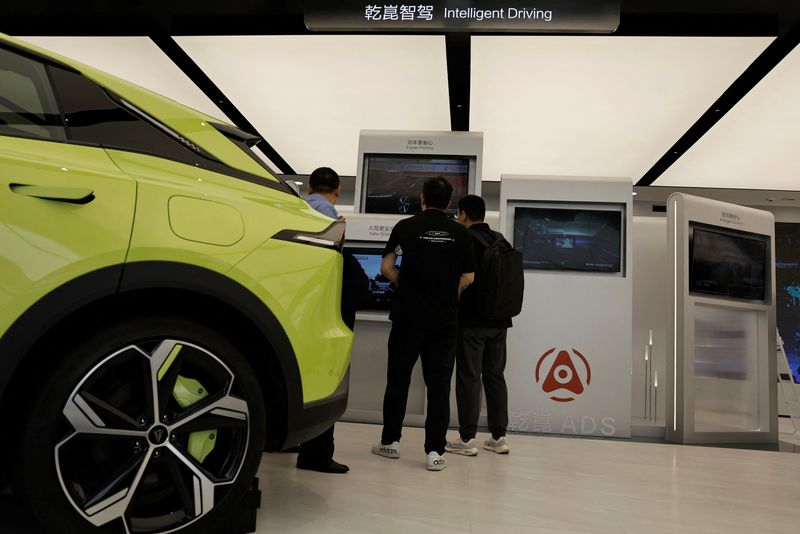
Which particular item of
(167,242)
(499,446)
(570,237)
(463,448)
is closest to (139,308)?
(167,242)

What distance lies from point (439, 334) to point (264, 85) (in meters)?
3.80

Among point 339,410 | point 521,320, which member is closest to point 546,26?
point 521,320

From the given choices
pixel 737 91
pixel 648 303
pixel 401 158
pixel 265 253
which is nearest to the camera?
pixel 265 253

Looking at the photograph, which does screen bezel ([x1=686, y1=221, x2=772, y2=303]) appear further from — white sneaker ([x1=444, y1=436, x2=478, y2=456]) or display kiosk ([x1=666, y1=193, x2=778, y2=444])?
white sneaker ([x1=444, y1=436, x2=478, y2=456])

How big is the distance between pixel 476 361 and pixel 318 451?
1.26 metres

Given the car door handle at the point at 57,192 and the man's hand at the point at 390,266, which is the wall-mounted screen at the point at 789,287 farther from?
the car door handle at the point at 57,192

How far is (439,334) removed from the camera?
3531 mm

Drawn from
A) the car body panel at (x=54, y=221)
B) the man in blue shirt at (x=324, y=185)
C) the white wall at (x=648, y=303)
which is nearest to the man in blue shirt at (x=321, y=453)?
the man in blue shirt at (x=324, y=185)

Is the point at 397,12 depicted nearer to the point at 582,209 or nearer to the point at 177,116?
the point at 582,209

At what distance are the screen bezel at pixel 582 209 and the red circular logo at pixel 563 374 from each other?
643 millimetres

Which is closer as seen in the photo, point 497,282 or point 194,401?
point 194,401

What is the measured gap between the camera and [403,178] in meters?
5.48

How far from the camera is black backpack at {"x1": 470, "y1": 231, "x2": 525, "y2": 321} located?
4137 millimetres

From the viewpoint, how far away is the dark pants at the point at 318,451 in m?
3.30
